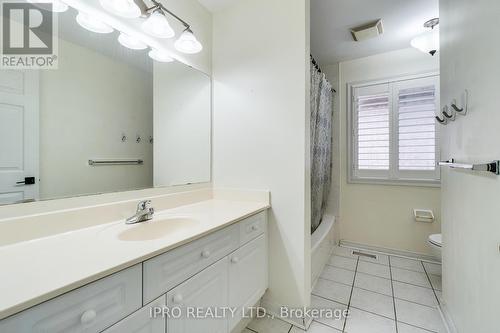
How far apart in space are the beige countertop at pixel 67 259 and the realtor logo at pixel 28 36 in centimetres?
77

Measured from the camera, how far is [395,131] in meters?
2.62

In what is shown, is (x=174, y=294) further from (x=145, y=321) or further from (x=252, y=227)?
(x=252, y=227)

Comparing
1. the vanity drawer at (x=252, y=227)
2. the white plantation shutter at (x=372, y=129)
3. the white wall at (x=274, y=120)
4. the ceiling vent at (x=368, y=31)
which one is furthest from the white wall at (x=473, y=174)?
the white plantation shutter at (x=372, y=129)

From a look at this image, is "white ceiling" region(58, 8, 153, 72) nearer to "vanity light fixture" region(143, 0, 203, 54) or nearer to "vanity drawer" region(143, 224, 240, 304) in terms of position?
"vanity light fixture" region(143, 0, 203, 54)

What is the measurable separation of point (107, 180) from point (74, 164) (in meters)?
0.17

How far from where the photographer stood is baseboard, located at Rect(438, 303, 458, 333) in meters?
1.35

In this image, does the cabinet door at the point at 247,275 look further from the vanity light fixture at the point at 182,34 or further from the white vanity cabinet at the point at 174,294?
the vanity light fixture at the point at 182,34

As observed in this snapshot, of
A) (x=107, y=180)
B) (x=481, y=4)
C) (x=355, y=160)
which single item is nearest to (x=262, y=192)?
(x=107, y=180)

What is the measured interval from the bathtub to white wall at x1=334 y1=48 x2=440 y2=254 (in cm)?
38

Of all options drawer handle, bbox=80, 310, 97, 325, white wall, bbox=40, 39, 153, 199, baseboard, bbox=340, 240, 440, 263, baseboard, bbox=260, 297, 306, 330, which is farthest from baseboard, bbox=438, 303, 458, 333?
white wall, bbox=40, 39, 153, 199

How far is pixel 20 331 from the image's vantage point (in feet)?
1.67

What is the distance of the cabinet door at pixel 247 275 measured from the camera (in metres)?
1.23

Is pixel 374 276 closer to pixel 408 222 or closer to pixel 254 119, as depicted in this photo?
pixel 408 222

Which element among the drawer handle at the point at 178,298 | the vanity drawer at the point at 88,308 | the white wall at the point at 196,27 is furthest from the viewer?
the white wall at the point at 196,27
